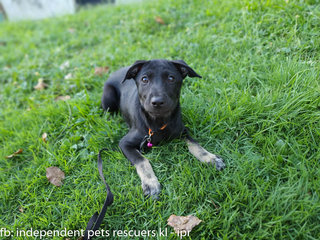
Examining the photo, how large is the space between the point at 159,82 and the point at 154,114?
37 cm

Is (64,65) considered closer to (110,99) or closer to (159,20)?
(110,99)

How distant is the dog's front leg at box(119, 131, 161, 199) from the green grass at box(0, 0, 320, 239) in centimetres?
9

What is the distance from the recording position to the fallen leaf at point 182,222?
2141mm

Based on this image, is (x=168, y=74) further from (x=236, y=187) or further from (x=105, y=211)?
(x=105, y=211)

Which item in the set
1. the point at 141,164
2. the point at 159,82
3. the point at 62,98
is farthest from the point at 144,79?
the point at 62,98

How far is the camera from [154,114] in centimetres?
271

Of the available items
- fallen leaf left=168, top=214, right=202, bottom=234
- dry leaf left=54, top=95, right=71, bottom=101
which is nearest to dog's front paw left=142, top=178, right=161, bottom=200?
fallen leaf left=168, top=214, right=202, bottom=234

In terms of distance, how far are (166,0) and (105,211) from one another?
18.2ft

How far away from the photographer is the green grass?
225 cm

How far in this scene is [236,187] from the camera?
2.35 metres

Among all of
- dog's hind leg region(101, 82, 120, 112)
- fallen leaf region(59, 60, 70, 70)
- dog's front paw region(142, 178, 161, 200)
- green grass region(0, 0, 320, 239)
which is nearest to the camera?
green grass region(0, 0, 320, 239)

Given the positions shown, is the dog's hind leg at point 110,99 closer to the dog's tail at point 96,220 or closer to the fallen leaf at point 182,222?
the dog's tail at point 96,220

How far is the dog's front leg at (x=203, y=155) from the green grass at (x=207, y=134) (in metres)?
0.08

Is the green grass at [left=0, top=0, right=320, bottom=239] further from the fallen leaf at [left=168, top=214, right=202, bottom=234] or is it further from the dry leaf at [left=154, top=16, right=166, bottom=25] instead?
the dry leaf at [left=154, top=16, right=166, bottom=25]
